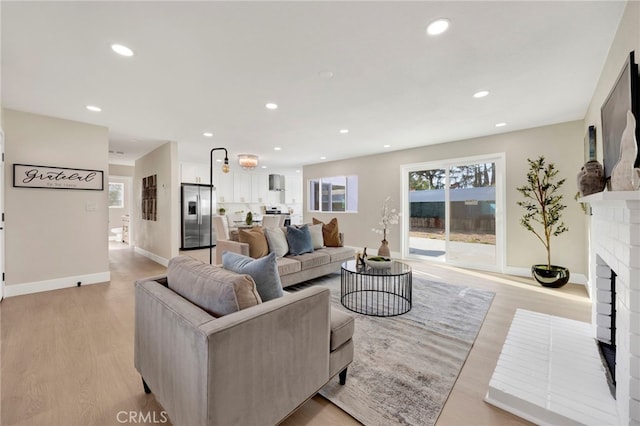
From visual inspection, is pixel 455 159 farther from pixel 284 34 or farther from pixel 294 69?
pixel 284 34

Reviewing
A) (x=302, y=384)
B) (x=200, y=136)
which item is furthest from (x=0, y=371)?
(x=200, y=136)

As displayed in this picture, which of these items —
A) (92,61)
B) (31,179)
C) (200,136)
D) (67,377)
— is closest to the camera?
(67,377)

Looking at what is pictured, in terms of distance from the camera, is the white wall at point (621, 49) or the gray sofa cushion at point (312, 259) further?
the gray sofa cushion at point (312, 259)

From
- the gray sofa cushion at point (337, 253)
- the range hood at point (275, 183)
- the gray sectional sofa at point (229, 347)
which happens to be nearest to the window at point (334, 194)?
the range hood at point (275, 183)

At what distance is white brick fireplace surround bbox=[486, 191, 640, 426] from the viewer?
1201 millimetres

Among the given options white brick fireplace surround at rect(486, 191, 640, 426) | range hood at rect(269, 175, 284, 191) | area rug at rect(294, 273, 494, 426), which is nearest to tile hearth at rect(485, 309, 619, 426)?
white brick fireplace surround at rect(486, 191, 640, 426)

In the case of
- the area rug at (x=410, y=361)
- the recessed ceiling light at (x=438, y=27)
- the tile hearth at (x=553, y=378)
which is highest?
the recessed ceiling light at (x=438, y=27)

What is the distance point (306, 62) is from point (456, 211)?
159 inches

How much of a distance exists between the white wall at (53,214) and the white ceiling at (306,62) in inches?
10.7

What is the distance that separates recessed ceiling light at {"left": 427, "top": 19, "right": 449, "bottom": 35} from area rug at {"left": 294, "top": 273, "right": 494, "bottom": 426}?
2.42 metres

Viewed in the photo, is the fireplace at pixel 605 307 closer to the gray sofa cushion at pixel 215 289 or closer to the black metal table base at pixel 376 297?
the black metal table base at pixel 376 297

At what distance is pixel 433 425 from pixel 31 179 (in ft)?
17.0

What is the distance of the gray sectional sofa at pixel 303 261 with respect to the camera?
11.1 feet

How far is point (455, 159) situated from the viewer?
493 cm
